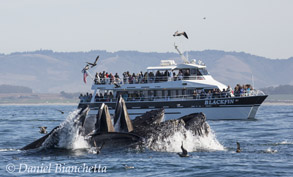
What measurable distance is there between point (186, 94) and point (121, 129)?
4154cm

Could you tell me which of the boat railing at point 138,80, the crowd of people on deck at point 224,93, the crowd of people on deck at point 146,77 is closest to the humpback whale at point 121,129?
the crowd of people on deck at point 224,93

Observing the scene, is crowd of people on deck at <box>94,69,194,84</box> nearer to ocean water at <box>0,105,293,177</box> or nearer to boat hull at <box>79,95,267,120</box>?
boat hull at <box>79,95,267,120</box>

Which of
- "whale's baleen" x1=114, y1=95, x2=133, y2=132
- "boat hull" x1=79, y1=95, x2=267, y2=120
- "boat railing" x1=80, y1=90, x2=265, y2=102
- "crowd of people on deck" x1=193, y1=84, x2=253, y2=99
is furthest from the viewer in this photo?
"boat railing" x1=80, y1=90, x2=265, y2=102

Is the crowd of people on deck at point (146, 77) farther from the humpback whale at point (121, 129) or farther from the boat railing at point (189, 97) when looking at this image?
the humpback whale at point (121, 129)

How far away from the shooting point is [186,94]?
209 feet

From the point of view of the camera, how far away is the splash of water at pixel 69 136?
2156 cm

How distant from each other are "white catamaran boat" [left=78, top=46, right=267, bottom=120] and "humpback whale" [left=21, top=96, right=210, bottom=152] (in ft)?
123

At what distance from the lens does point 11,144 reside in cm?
3167

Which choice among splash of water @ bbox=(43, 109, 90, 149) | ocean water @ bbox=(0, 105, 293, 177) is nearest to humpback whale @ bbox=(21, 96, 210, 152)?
splash of water @ bbox=(43, 109, 90, 149)

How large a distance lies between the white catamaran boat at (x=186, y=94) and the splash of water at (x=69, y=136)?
39.7 m

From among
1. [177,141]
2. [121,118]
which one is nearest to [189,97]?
[177,141]

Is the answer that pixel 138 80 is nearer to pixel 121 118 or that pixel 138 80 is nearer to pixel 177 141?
pixel 177 141

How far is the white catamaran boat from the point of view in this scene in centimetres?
6128

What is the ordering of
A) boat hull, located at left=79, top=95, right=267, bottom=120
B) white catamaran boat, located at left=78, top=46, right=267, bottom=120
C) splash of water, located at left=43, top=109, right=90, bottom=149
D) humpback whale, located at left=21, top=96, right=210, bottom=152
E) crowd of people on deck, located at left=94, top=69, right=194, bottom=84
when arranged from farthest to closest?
crowd of people on deck, located at left=94, top=69, right=194, bottom=84 < white catamaran boat, located at left=78, top=46, right=267, bottom=120 < boat hull, located at left=79, top=95, right=267, bottom=120 < splash of water, located at left=43, top=109, right=90, bottom=149 < humpback whale, located at left=21, top=96, right=210, bottom=152
